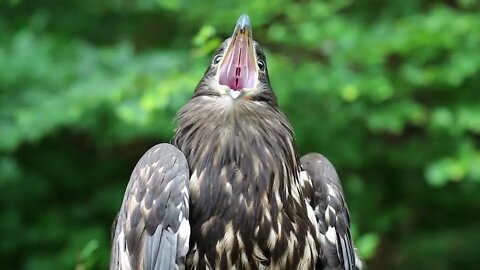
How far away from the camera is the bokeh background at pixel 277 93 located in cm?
518

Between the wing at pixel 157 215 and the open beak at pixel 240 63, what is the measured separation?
33cm

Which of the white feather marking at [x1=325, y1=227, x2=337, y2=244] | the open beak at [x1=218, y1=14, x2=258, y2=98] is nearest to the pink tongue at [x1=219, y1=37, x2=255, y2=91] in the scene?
the open beak at [x1=218, y1=14, x2=258, y2=98]

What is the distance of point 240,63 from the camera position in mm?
3086

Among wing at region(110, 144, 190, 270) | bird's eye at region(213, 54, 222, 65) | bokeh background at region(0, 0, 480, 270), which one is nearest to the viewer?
wing at region(110, 144, 190, 270)

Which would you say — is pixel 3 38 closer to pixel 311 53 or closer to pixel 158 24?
pixel 158 24

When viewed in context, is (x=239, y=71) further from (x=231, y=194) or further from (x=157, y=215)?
(x=157, y=215)

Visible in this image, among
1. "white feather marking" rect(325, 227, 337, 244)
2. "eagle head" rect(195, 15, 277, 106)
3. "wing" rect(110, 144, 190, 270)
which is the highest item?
"eagle head" rect(195, 15, 277, 106)

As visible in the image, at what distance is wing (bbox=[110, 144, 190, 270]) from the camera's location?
2916mm

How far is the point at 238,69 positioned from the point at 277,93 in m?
2.17

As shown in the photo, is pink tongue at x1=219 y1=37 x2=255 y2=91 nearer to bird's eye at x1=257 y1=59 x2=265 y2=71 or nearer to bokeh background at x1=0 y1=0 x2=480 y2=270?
bird's eye at x1=257 y1=59 x2=265 y2=71

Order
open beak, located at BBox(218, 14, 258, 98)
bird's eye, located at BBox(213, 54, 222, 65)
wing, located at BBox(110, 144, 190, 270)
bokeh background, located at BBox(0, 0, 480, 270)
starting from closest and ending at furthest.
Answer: wing, located at BBox(110, 144, 190, 270)
open beak, located at BBox(218, 14, 258, 98)
bird's eye, located at BBox(213, 54, 222, 65)
bokeh background, located at BBox(0, 0, 480, 270)

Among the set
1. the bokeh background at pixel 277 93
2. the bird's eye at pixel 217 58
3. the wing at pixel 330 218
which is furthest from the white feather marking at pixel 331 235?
the bokeh background at pixel 277 93

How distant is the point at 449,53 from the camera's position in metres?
5.43

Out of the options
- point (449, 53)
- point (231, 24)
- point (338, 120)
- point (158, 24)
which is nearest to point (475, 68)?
point (449, 53)
